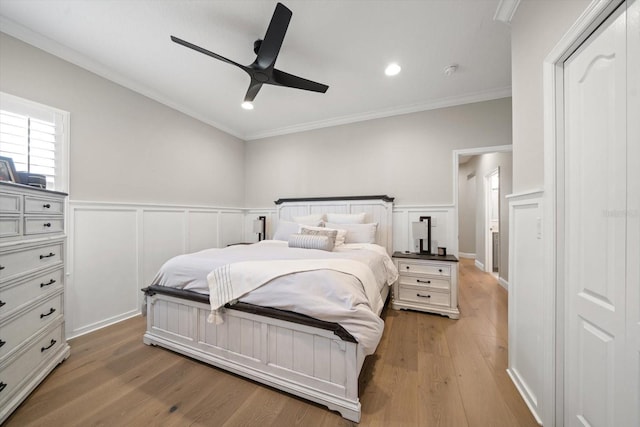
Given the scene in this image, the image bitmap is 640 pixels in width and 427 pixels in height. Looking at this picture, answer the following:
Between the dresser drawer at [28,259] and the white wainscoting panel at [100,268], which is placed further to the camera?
the white wainscoting panel at [100,268]

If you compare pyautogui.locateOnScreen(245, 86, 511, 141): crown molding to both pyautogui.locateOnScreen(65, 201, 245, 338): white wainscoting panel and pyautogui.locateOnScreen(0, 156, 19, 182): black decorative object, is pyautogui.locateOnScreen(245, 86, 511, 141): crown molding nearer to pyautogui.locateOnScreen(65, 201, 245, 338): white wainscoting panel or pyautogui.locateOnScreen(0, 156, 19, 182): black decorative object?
pyautogui.locateOnScreen(65, 201, 245, 338): white wainscoting panel

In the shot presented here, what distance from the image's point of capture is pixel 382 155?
340 centimetres

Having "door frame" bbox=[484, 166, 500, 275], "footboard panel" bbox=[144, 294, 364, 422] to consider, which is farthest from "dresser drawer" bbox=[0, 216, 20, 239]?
"door frame" bbox=[484, 166, 500, 275]

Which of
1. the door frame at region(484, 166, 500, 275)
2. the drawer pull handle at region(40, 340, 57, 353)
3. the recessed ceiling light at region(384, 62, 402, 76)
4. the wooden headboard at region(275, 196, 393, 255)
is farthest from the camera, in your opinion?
the door frame at region(484, 166, 500, 275)

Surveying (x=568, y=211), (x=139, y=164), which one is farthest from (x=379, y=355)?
(x=139, y=164)

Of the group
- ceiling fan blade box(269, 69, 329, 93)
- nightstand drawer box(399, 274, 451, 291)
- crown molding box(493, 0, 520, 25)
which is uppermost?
crown molding box(493, 0, 520, 25)

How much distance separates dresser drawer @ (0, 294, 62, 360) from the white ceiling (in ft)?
7.31

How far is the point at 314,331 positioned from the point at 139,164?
2880 millimetres

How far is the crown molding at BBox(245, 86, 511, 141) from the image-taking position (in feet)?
9.25

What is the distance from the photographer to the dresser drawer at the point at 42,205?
1.45 meters

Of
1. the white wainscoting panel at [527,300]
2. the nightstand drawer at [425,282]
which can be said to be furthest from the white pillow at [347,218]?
the white wainscoting panel at [527,300]

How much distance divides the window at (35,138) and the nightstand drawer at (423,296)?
381 centimetres

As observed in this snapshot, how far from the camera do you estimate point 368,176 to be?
348cm

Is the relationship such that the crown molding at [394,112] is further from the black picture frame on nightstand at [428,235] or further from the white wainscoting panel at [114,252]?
the white wainscoting panel at [114,252]
